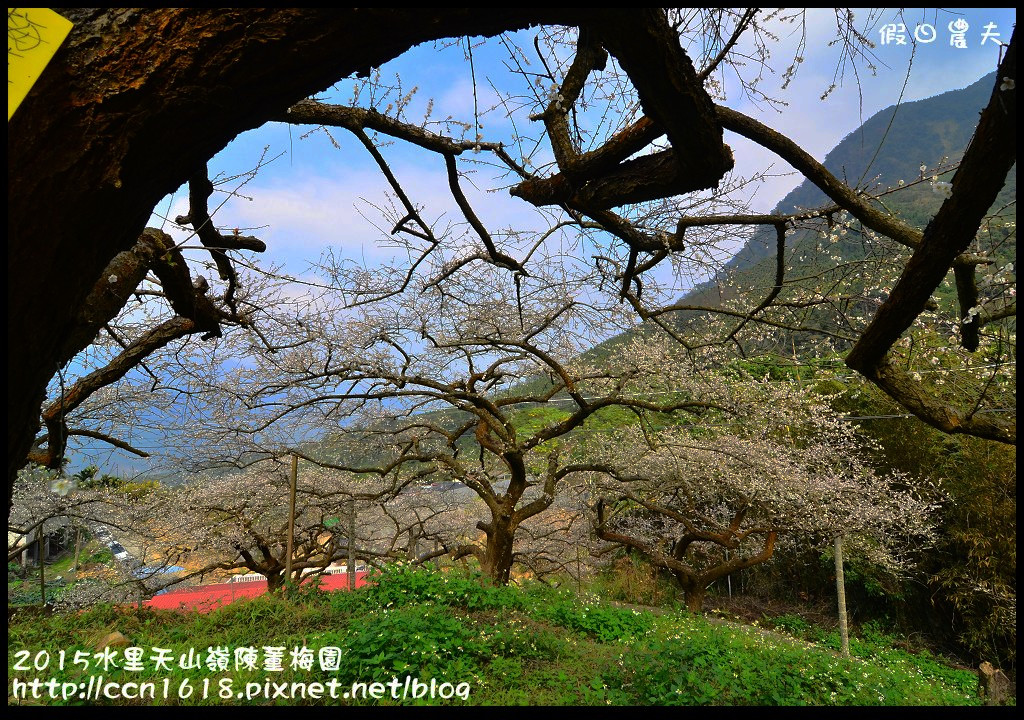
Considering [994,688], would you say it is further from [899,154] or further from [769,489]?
[899,154]

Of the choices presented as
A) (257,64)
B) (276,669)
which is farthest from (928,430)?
(257,64)

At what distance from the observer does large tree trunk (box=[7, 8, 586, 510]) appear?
40.4 inches

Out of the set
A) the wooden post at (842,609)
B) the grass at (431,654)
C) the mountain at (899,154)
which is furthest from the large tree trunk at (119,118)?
the wooden post at (842,609)

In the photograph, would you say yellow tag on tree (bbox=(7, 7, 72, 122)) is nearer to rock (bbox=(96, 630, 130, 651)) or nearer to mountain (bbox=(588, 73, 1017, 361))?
mountain (bbox=(588, 73, 1017, 361))

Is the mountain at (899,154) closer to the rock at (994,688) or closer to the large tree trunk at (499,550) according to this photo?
the large tree trunk at (499,550)

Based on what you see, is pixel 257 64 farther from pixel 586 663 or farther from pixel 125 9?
pixel 586 663

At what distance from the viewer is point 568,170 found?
222 centimetres

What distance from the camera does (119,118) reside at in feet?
3.49

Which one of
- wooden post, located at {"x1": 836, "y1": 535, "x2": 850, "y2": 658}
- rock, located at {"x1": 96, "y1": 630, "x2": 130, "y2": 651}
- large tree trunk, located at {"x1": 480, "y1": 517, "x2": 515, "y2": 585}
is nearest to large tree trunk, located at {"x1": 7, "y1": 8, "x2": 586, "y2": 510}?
rock, located at {"x1": 96, "y1": 630, "x2": 130, "y2": 651}

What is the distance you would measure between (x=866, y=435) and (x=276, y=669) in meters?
12.2

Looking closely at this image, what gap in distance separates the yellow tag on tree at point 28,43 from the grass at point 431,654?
9.10 feet

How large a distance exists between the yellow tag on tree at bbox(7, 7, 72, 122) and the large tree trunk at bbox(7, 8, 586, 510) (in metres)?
0.02

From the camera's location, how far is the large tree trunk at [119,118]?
1026 millimetres

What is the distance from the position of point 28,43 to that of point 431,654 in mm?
3129
